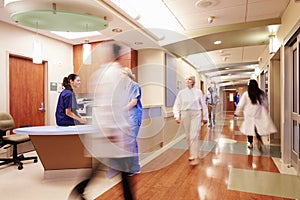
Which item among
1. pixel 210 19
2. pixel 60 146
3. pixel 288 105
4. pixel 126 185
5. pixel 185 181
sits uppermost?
pixel 210 19

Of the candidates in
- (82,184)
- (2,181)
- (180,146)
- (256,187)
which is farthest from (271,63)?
(2,181)

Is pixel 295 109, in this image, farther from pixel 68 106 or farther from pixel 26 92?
pixel 26 92

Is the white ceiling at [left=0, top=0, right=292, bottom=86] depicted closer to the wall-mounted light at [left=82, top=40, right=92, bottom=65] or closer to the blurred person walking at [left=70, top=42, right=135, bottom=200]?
the wall-mounted light at [left=82, top=40, right=92, bottom=65]

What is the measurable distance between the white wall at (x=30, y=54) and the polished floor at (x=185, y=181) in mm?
1520

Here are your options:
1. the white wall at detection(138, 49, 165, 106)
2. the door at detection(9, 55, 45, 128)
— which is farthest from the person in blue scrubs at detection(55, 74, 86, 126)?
the white wall at detection(138, 49, 165, 106)

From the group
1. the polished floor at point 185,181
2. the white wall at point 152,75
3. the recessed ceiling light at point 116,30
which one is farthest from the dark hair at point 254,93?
the recessed ceiling light at point 116,30

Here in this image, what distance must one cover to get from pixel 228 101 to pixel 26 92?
18422mm

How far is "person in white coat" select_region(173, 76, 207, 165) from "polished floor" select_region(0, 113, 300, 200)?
1.30ft

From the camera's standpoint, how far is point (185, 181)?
2.64 metres

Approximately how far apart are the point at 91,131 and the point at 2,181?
1.44 meters

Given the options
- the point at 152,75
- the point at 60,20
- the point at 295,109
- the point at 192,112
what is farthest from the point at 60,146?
the point at 295,109

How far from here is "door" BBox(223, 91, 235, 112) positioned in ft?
63.8

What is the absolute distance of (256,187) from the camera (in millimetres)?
2443

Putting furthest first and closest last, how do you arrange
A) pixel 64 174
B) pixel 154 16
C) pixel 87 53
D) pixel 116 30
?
pixel 87 53
pixel 116 30
pixel 154 16
pixel 64 174
